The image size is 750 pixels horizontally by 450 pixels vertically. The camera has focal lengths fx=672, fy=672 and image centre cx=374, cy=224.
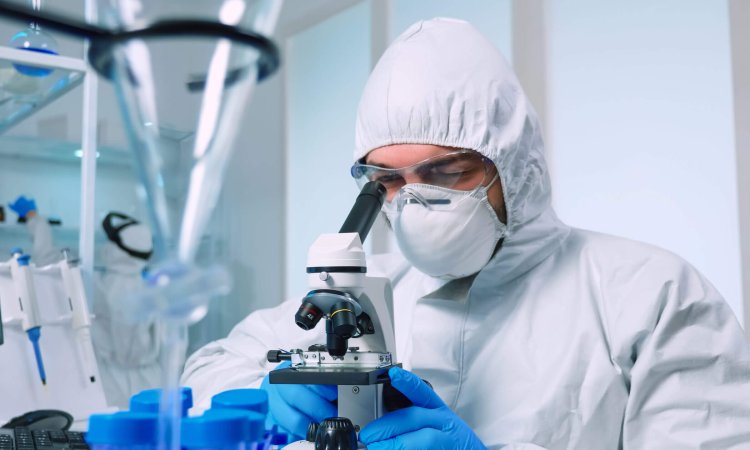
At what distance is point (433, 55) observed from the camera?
1289 millimetres

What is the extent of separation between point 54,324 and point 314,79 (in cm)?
196

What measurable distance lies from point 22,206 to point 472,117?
1.79m

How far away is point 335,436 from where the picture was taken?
0.71 m

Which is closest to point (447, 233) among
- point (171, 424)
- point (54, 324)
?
point (171, 424)

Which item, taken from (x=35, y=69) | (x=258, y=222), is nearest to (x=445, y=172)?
(x=35, y=69)

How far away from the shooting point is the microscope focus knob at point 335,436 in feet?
2.33

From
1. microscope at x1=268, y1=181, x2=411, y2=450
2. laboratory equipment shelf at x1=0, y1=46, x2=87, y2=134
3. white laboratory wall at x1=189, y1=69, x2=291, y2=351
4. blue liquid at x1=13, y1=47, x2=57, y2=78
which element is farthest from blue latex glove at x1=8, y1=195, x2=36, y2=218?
microscope at x1=268, y1=181, x2=411, y2=450

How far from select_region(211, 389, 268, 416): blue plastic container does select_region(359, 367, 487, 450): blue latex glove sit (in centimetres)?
37

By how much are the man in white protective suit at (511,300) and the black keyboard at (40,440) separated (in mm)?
309

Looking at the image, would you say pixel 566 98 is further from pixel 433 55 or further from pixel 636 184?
pixel 433 55

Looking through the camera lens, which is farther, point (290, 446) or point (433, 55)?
point (433, 55)

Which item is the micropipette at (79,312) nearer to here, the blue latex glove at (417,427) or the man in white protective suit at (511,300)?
the man in white protective suit at (511,300)

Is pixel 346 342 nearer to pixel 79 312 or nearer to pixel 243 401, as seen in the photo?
pixel 243 401

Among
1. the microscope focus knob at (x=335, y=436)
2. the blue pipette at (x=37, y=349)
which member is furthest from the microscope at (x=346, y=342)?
the blue pipette at (x=37, y=349)
